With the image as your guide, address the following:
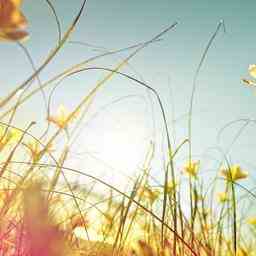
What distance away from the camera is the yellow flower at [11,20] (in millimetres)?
519

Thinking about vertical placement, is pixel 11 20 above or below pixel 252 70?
below

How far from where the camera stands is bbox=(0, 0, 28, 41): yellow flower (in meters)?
0.52

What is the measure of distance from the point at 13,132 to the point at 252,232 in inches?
45.7

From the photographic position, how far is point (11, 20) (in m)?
0.52

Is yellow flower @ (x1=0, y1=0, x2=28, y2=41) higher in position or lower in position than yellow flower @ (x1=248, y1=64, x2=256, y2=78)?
lower

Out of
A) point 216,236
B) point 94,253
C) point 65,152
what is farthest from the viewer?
point 216,236

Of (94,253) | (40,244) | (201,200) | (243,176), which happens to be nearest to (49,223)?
(40,244)

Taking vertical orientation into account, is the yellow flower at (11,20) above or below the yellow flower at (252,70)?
below

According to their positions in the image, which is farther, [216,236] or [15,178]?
[15,178]

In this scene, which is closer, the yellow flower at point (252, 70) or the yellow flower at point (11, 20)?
the yellow flower at point (11, 20)

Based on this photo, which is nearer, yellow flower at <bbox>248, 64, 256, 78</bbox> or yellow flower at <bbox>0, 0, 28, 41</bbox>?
yellow flower at <bbox>0, 0, 28, 41</bbox>

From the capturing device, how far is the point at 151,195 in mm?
1635

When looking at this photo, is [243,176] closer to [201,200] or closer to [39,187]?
[201,200]

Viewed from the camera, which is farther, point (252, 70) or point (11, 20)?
point (252, 70)
